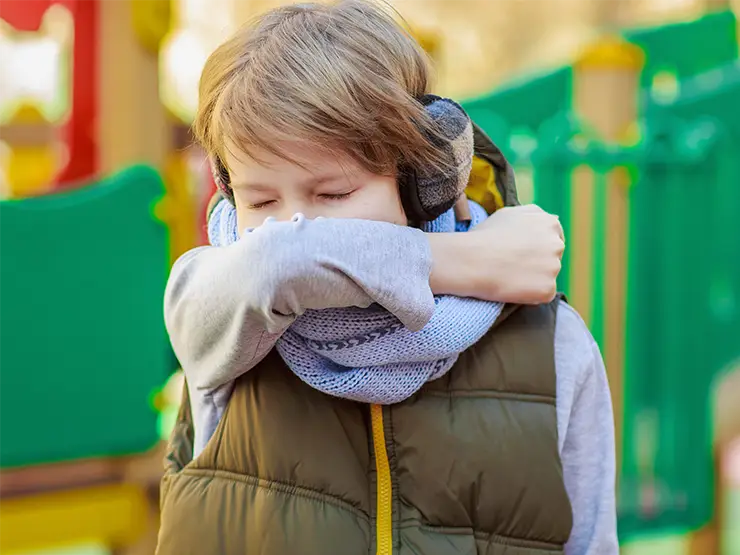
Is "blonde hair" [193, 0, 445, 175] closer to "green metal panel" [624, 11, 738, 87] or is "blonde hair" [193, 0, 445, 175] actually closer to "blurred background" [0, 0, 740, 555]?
"blurred background" [0, 0, 740, 555]

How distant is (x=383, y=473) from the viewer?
100 cm

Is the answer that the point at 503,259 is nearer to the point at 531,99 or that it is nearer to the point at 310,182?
the point at 310,182

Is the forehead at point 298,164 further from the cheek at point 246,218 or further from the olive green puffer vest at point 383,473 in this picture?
the olive green puffer vest at point 383,473

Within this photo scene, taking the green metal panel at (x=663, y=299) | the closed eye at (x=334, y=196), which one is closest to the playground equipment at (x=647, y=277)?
the green metal panel at (x=663, y=299)

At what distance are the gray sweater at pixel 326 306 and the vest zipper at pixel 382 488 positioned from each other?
16cm

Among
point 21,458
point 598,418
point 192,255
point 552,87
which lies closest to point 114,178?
point 21,458

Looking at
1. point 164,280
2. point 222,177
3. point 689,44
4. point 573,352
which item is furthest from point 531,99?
point 222,177

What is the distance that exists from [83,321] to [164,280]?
9.1 inches

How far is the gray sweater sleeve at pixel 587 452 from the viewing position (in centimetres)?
107

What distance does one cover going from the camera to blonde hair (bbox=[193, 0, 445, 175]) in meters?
0.90

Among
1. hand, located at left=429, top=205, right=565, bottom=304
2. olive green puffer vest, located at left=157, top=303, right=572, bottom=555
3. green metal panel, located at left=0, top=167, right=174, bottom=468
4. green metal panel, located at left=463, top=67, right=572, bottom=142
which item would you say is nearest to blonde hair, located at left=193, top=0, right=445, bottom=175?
hand, located at left=429, top=205, right=565, bottom=304

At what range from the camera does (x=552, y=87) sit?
394 centimetres

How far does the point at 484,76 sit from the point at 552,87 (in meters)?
5.22

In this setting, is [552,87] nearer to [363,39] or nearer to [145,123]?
[145,123]
